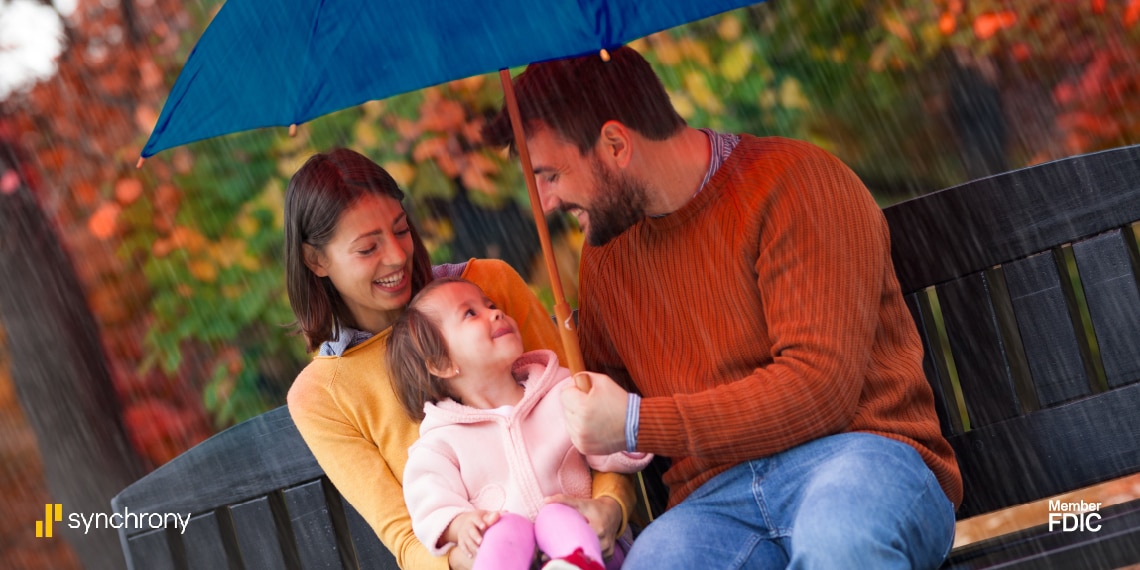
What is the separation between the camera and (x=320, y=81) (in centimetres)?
251

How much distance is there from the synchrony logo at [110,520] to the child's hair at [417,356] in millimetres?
1217

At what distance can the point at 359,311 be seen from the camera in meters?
3.42

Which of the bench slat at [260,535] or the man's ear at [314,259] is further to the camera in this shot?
the bench slat at [260,535]

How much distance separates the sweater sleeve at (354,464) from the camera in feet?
10.4

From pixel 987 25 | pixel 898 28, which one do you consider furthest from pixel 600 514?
pixel 987 25

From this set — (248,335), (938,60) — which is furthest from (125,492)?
(938,60)

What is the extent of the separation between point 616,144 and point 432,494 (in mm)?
965

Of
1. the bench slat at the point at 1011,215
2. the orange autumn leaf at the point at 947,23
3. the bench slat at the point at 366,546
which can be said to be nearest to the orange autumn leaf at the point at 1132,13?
the orange autumn leaf at the point at 947,23

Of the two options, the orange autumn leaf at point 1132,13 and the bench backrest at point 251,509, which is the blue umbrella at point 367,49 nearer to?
the bench backrest at point 251,509

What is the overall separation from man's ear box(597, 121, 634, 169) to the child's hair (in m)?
0.54

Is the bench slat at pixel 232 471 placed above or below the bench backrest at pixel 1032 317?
above

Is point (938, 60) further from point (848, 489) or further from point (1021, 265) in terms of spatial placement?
point (848, 489)

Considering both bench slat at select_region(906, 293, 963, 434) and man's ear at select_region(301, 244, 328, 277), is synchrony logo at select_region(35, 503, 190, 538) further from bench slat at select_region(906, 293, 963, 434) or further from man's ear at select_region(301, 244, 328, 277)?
bench slat at select_region(906, 293, 963, 434)

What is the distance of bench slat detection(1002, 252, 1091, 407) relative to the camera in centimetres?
334
